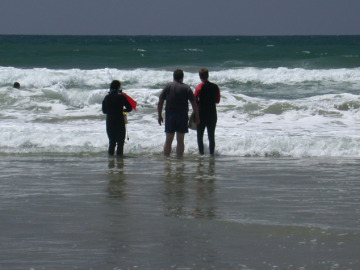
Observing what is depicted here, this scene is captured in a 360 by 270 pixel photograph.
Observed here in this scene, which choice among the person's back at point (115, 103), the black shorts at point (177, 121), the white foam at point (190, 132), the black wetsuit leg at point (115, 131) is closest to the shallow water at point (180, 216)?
the black shorts at point (177, 121)

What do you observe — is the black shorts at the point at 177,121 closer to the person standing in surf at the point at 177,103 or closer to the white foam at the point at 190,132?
the person standing in surf at the point at 177,103

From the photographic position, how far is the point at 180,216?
20.5 ft

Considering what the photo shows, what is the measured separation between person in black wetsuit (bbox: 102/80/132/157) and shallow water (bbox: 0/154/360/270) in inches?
34.1

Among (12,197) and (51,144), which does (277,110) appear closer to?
(51,144)

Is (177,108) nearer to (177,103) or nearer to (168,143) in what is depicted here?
(177,103)

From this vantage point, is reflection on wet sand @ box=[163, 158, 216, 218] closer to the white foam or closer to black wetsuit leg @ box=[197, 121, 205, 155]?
black wetsuit leg @ box=[197, 121, 205, 155]

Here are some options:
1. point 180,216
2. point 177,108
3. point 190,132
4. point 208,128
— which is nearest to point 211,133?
point 208,128

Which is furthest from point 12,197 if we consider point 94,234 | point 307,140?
point 307,140

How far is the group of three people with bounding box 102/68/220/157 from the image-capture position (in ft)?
32.4

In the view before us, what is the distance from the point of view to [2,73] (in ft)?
84.1

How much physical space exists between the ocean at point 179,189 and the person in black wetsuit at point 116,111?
0.34m

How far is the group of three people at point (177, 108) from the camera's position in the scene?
9891mm

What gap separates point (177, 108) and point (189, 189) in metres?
2.46

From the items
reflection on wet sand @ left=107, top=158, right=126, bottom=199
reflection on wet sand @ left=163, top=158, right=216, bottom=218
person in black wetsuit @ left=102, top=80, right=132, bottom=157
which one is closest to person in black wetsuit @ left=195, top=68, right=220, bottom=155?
reflection on wet sand @ left=163, top=158, right=216, bottom=218
